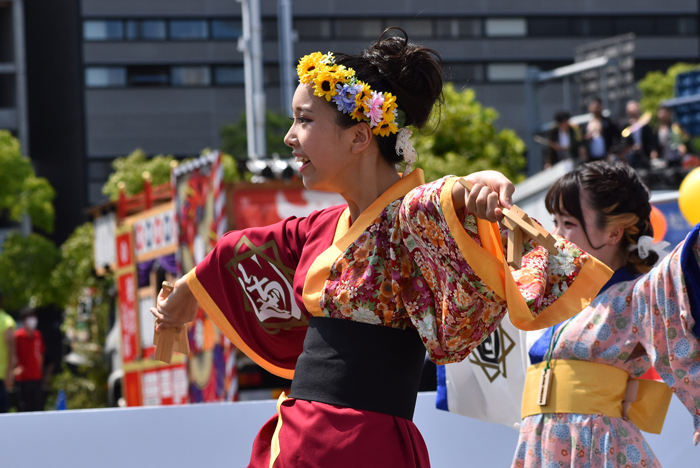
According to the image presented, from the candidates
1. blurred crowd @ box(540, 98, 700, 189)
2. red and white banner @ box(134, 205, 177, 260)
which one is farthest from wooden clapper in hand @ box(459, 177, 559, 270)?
blurred crowd @ box(540, 98, 700, 189)

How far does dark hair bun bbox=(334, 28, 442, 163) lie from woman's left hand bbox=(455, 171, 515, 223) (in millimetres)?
418

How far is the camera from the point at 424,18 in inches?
1240

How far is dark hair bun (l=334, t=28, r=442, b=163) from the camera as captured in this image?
6.24ft

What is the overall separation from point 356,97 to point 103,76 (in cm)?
3010

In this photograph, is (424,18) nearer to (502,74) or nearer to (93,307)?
(502,74)

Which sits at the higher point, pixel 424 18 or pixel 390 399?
pixel 424 18

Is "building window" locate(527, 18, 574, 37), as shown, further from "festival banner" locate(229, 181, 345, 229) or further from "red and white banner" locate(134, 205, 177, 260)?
"festival banner" locate(229, 181, 345, 229)

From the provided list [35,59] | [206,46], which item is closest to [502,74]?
[206,46]

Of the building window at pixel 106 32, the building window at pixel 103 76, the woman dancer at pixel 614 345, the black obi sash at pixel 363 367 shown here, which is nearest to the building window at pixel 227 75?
the building window at pixel 103 76

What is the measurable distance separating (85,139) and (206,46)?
4.98 meters

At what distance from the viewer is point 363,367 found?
1801 millimetres

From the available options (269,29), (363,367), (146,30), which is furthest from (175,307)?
(269,29)

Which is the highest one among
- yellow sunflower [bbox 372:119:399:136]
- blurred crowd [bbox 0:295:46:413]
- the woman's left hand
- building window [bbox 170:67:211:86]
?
building window [bbox 170:67:211:86]

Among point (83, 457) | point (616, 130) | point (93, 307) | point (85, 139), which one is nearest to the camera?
point (83, 457)
